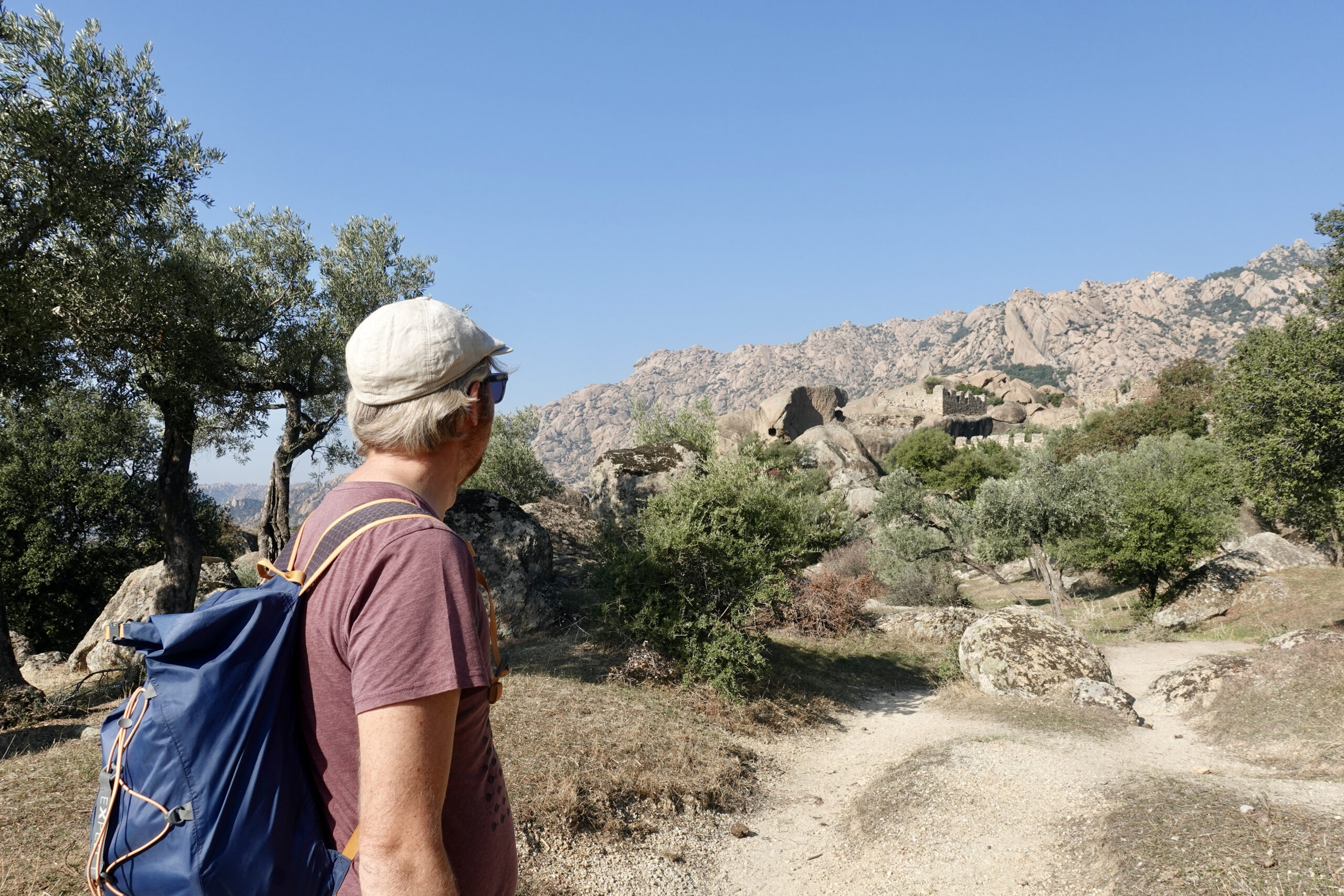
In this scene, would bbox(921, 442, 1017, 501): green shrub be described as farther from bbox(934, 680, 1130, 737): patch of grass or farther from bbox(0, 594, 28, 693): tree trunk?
bbox(0, 594, 28, 693): tree trunk

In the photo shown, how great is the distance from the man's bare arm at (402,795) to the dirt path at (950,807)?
5.50 metres

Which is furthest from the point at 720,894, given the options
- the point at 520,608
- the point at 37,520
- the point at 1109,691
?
the point at 37,520

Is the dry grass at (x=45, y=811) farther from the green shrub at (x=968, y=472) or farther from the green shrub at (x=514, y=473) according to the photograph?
the green shrub at (x=968, y=472)

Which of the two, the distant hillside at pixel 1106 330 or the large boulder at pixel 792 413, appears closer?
the large boulder at pixel 792 413

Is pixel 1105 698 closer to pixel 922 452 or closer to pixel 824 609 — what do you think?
pixel 824 609

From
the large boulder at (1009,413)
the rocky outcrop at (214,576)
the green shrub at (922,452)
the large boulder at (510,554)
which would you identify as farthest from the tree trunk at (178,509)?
the large boulder at (1009,413)

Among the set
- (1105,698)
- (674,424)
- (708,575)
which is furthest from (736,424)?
(1105,698)

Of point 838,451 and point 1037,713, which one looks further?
point 838,451

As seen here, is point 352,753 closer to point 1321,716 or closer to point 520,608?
point 1321,716

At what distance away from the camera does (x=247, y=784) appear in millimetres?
1226

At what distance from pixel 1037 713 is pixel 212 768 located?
34.2 ft

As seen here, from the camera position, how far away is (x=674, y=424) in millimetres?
28391

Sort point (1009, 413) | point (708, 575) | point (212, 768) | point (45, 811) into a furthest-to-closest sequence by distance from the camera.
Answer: point (1009, 413)
point (708, 575)
point (45, 811)
point (212, 768)

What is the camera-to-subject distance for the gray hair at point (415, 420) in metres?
1.55
